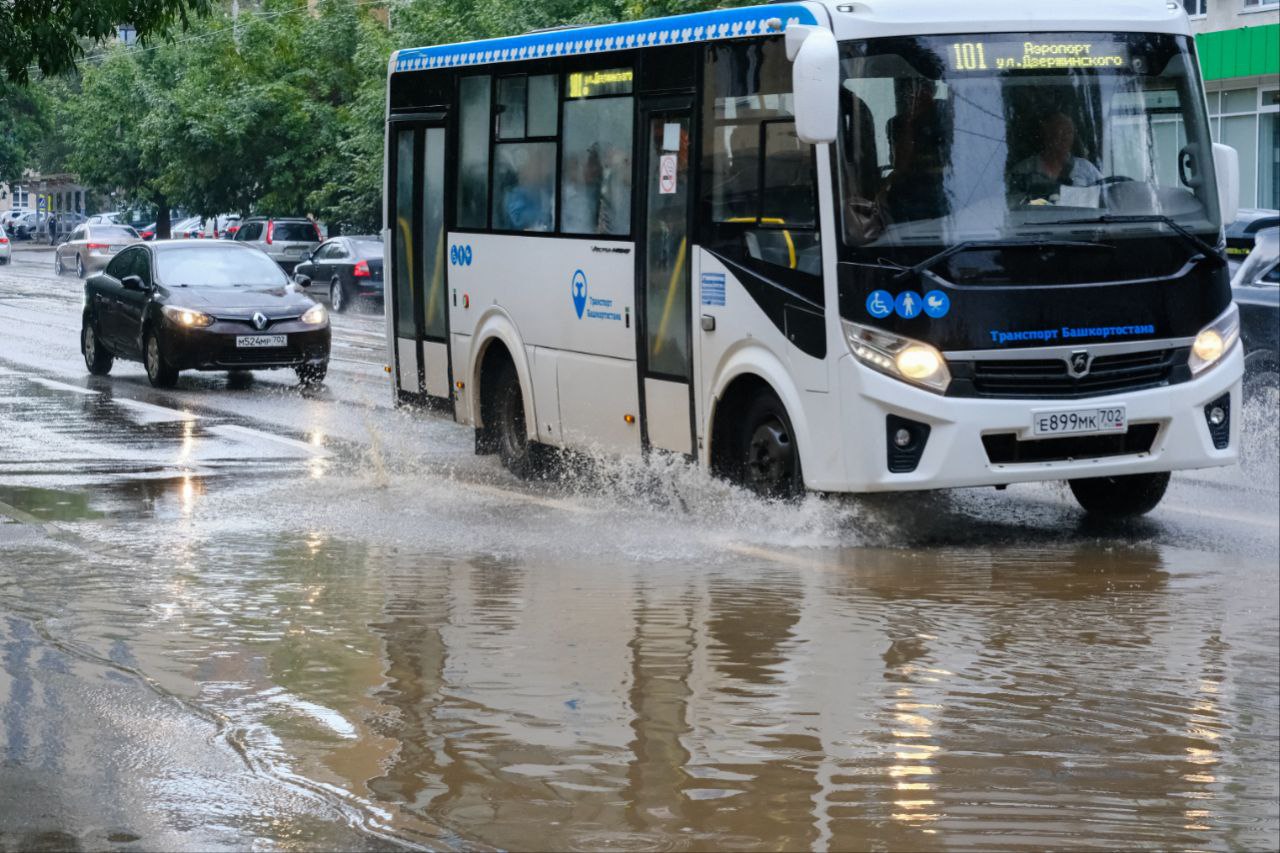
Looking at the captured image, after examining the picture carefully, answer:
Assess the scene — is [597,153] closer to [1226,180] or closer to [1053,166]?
[1053,166]

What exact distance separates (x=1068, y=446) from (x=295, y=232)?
4237 cm

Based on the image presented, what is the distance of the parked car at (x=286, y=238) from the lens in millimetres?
51125

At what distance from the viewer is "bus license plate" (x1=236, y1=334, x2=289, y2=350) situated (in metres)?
21.9

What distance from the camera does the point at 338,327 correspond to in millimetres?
34281

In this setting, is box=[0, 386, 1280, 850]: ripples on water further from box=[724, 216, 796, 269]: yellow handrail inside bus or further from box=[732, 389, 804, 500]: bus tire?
box=[724, 216, 796, 269]: yellow handrail inside bus

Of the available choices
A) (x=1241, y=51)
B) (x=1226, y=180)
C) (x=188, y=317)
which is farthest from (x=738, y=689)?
(x=1241, y=51)

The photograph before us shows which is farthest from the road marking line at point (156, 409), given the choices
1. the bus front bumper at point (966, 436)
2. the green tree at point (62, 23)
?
the bus front bumper at point (966, 436)

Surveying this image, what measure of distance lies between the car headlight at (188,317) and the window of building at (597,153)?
355 inches

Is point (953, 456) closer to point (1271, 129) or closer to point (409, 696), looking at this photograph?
point (409, 696)

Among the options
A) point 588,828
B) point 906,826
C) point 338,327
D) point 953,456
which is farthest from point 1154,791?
point 338,327

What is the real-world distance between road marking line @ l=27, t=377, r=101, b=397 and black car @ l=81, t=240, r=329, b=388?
72 centimetres

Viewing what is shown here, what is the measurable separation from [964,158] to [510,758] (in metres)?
5.20

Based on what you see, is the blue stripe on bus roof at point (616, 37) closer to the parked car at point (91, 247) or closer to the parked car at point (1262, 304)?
the parked car at point (1262, 304)

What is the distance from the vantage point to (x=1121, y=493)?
12078 mm
